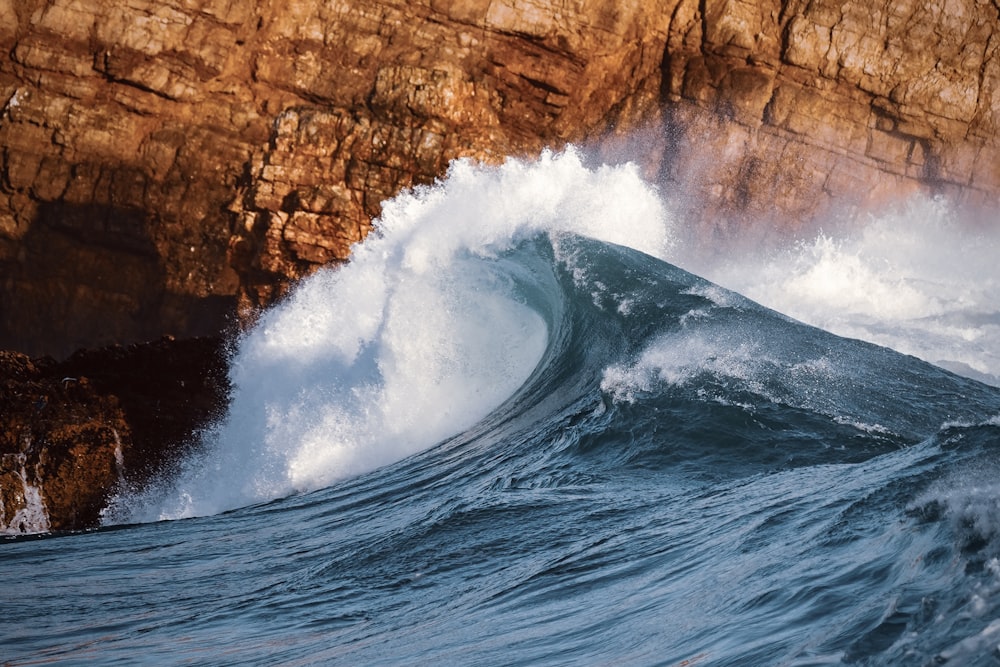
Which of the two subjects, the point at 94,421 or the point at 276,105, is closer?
the point at 94,421

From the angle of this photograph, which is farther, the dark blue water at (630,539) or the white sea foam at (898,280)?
the white sea foam at (898,280)

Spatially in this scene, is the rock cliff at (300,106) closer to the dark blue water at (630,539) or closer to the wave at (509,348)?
the wave at (509,348)

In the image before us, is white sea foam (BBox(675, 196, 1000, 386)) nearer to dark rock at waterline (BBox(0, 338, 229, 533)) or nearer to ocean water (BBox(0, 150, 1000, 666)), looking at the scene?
ocean water (BBox(0, 150, 1000, 666))

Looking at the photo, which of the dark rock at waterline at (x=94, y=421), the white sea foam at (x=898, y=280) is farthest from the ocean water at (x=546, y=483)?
the dark rock at waterline at (x=94, y=421)

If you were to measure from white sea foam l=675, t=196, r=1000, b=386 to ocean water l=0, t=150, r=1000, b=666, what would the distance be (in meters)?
0.26

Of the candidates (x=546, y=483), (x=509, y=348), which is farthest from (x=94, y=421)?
(x=546, y=483)

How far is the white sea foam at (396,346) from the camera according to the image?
9625mm

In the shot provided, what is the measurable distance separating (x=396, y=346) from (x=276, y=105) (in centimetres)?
1019

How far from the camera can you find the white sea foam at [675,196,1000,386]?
13.7 metres

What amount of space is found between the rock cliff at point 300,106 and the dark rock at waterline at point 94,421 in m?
0.68

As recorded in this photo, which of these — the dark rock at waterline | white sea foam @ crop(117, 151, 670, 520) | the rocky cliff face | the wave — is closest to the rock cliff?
the rocky cliff face

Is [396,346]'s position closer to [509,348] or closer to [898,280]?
[509,348]

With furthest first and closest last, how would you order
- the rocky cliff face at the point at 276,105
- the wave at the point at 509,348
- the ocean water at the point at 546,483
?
the rocky cliff face at the point at 276,105 → the wave at the point at 509,348 → the ocean water at the point at 546,483

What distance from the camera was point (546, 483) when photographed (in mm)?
5934
